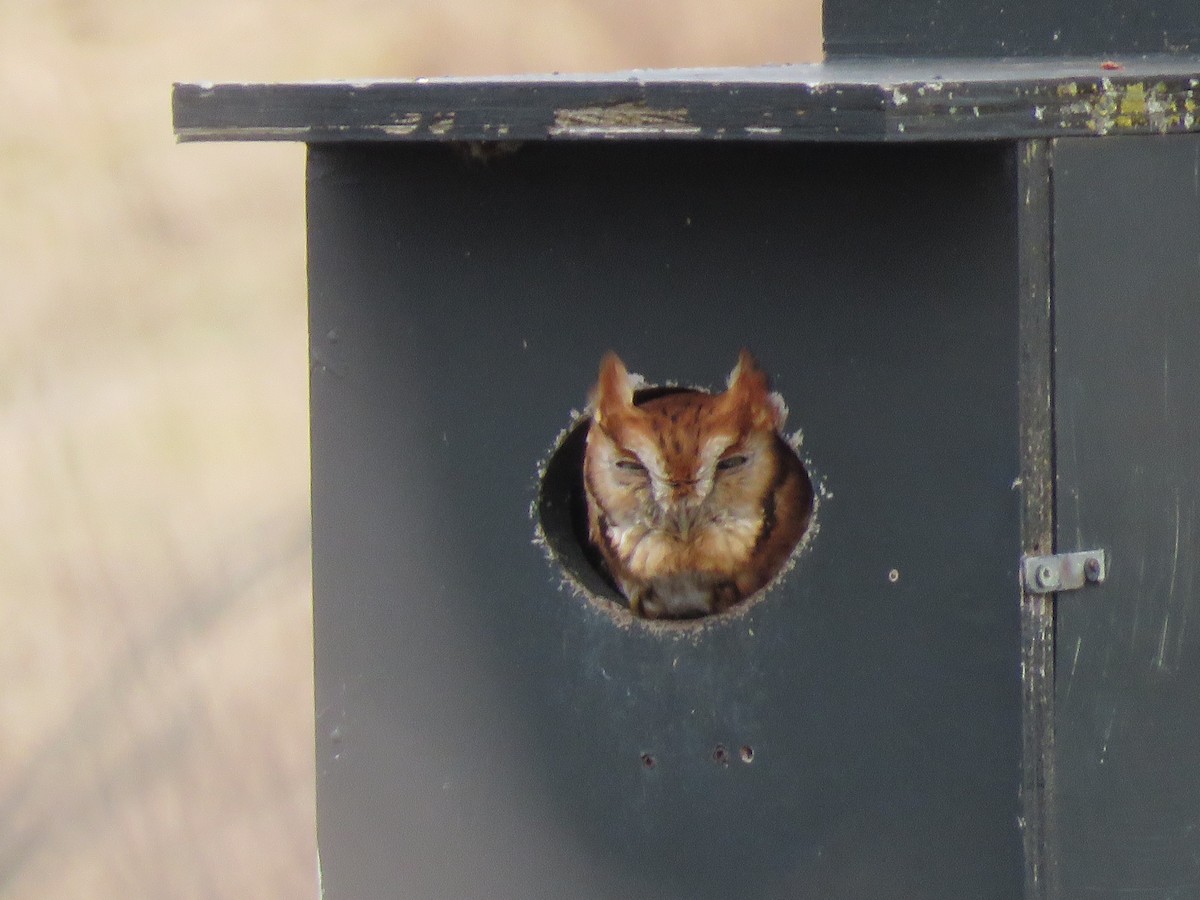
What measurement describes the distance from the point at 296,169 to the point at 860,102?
3.25m

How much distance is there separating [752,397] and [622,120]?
0.39 m

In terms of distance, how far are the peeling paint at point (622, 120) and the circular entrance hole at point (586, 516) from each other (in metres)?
0.42

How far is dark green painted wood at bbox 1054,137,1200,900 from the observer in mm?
2059

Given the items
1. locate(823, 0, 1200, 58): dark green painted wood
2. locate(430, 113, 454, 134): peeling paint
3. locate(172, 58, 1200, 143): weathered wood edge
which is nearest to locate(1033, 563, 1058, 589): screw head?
locate(172, 58, 1200, 143): weathered wood edge

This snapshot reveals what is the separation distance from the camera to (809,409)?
85.4 inches

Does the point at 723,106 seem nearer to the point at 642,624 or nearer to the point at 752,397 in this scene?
the point at 752,397

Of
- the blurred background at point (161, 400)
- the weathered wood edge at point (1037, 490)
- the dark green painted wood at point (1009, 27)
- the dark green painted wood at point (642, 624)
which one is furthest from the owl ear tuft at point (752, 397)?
the blurred background at point (161, 400)

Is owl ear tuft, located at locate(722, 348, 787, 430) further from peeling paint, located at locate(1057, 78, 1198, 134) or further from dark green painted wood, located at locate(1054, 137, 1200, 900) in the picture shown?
peeling paint, located at locate(1057, 78, 1198, 134)

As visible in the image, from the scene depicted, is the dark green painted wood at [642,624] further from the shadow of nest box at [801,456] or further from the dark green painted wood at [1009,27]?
the dark green painted wood at [1009,27]

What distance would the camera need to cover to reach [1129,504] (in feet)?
6.98

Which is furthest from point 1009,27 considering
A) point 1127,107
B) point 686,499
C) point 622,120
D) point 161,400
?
point 161,400

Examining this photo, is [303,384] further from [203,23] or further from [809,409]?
[809,409]

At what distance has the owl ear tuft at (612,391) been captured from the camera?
2.28 meters

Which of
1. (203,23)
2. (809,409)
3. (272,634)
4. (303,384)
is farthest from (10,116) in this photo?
(809,409)
